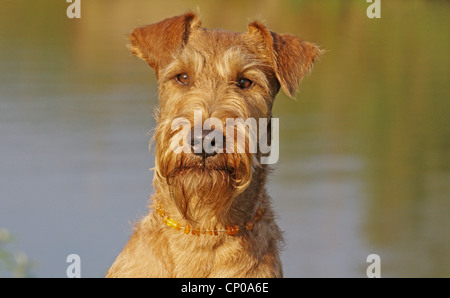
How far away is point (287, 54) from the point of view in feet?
17.6

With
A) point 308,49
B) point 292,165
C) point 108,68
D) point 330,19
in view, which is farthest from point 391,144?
point 330,19

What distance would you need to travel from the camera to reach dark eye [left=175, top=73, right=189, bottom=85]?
5.07 m

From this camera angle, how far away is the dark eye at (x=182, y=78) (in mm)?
5074

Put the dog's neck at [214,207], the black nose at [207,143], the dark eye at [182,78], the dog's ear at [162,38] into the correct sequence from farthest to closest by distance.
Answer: the dog's ear at [162,38], the dark eye at [182,78], the dog's neck at [214,207], the black nose at [207,143]

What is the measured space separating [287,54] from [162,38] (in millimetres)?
808

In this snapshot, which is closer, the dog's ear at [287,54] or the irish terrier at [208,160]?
the irish terrier at [208,160]

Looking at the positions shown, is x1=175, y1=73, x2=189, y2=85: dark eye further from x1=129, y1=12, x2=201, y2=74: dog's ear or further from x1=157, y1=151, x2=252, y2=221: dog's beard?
x1=157, y1=151, x2=252, y2=221: dog's beard

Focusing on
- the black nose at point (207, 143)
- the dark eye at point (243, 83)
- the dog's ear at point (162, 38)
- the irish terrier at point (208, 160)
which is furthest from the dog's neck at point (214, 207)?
the dog's ear at point (162, 38)

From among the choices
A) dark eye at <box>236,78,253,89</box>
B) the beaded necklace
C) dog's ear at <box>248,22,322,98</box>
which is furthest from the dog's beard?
dog's ear at <box>248,22,322,98</box>

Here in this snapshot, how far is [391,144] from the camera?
24922 mm

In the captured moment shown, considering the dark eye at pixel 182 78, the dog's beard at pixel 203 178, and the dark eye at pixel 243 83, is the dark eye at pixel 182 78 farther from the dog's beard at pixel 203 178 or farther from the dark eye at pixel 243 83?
the dog's beard at pixel 203 178

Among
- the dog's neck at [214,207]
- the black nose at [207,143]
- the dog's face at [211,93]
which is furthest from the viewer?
the dog's neck at [214,207]

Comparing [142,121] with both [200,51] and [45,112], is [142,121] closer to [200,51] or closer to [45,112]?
[45,112]

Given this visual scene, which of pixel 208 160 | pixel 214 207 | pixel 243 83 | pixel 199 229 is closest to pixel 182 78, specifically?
pixel 243 83
